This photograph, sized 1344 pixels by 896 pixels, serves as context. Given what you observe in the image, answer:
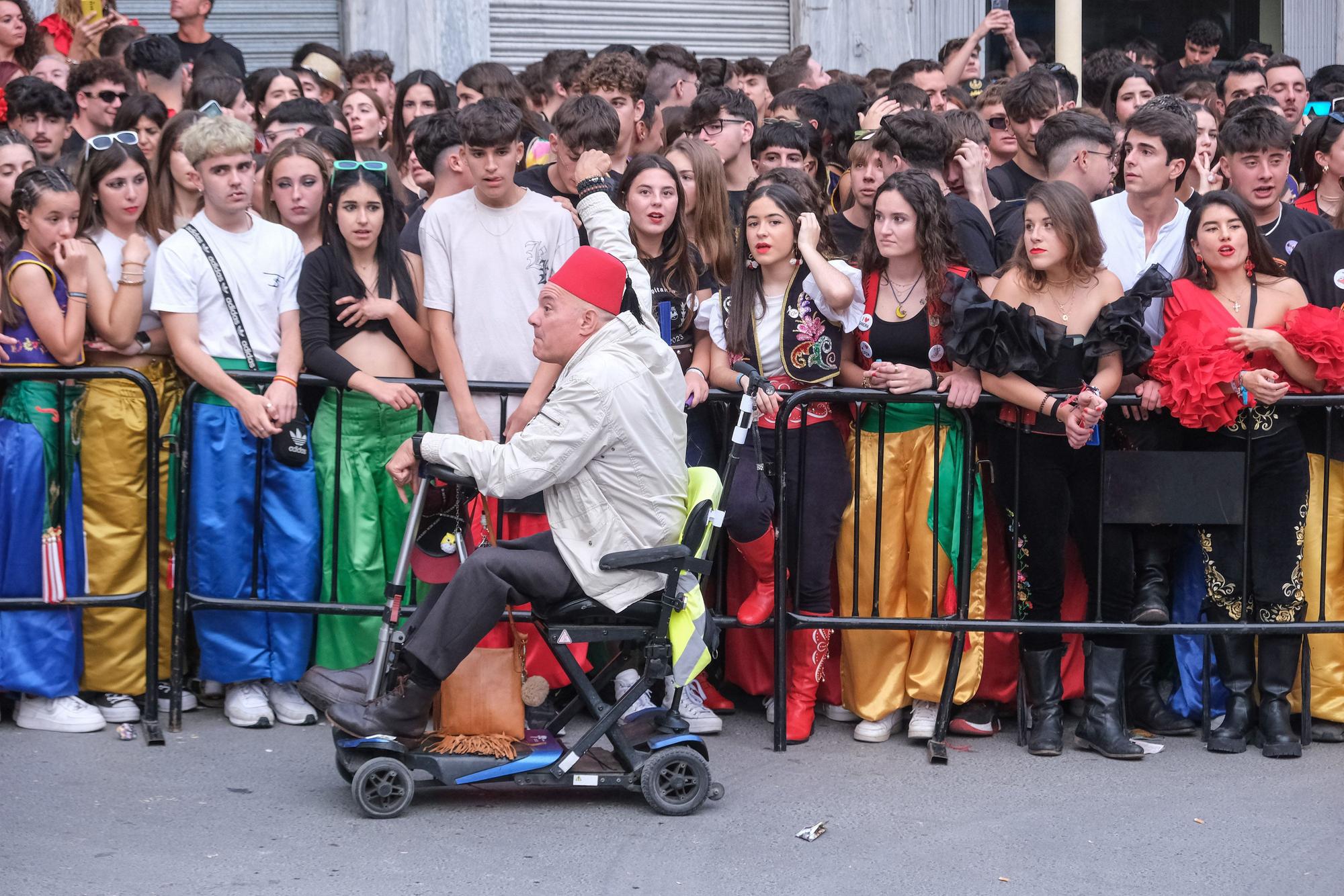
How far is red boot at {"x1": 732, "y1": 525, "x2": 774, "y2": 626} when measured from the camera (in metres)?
6.29

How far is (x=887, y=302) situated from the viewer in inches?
259

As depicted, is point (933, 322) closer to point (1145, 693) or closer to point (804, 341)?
point (804, 341)

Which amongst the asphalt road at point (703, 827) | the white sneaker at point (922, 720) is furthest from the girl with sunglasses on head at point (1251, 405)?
the white sneaker at point (922, 720)

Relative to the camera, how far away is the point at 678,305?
6.75 metres

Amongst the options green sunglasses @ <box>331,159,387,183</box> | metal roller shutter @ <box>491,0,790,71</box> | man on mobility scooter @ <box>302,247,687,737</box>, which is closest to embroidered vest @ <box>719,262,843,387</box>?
man on mobility scooter @ <box>302,247,687,737</box>

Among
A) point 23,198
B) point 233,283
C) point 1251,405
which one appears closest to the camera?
point 1251,405

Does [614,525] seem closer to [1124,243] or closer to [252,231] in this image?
[252,231]

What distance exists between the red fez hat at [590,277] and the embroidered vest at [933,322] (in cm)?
135

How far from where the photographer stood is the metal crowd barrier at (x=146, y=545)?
619 cm

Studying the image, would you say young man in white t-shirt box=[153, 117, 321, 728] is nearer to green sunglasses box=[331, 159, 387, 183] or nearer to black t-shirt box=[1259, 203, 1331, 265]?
green sunglasses box=[331, 159, 387, 183]

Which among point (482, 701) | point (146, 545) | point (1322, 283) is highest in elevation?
point (1322, 283)

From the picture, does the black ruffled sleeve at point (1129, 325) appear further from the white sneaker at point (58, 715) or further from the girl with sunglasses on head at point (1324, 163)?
the white sneaker at point (58, 715)

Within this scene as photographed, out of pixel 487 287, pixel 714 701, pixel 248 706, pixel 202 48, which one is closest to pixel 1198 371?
pixel 714 701

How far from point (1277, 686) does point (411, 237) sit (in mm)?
4040
